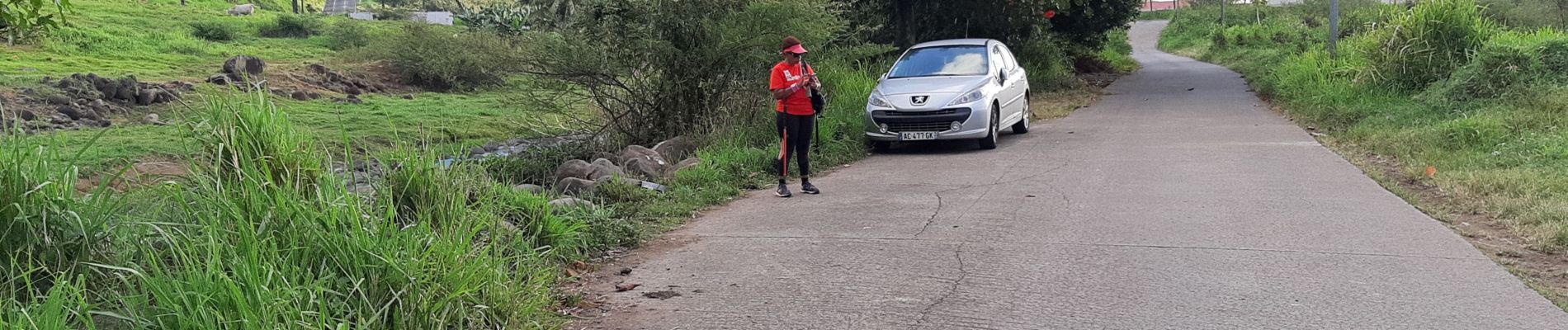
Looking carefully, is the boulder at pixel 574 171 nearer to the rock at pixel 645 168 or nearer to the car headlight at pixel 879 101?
the rock at pixel 645 168

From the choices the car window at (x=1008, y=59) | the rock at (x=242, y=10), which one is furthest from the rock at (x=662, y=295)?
the rock at (x=242, y=10)

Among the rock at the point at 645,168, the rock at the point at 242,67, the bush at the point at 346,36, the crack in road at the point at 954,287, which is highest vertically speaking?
the bush at the point at 346,36

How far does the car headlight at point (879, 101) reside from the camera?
12.4 meters

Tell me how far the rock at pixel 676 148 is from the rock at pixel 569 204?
14.7 ft

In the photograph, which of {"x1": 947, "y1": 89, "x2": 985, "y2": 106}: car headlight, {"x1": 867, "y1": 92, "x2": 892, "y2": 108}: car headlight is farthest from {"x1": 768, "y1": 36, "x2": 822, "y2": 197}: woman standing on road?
{"x1": 947, "y1": 89, "x2": 985, "y2": 106}: car headlight

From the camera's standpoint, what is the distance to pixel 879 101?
41.0ft

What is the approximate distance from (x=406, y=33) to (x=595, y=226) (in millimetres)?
28940

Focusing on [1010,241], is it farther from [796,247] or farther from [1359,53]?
[1359,53]

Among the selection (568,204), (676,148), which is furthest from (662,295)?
(676,148)

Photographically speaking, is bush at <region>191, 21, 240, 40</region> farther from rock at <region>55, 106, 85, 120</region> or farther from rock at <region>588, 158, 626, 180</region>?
rock at <region>588, 158, 626, 180</region>

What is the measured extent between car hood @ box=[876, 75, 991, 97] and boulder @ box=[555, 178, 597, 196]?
399 cm

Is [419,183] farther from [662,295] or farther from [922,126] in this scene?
[922,126]

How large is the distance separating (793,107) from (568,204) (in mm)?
2231

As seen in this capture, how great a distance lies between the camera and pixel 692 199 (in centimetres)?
871
